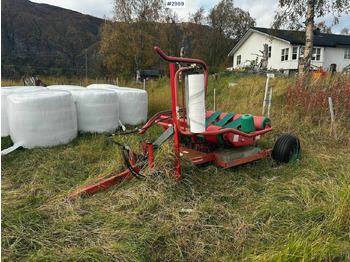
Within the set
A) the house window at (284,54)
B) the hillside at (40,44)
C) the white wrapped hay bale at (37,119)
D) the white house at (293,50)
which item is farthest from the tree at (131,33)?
the hillside at (40,44)

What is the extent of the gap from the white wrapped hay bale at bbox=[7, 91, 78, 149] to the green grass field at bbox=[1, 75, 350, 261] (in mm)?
439

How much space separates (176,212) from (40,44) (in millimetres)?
74196

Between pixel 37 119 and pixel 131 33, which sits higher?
pixel 131 33

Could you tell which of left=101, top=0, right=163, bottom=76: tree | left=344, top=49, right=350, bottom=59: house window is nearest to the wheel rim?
left=101, top=0, right=163, bottom=76: tree

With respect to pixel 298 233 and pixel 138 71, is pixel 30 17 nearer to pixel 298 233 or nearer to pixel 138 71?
pixel 138 71

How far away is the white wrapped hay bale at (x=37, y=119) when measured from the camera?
4.54 meters

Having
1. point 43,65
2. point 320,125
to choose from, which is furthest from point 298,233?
point 43,65

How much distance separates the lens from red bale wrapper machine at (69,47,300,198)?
2797mm

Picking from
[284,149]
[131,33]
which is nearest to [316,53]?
[131,33]

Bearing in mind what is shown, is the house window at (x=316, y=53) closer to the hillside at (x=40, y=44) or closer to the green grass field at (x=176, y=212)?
the green grass field at (x=176, y=212)

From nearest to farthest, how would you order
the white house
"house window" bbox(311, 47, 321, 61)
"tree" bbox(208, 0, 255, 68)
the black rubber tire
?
the black rubber tire, the white house, "house window" bbox(311, 47, 321, 61), "tree" bbox(208, 0, 255, 68)

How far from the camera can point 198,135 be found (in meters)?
3.61

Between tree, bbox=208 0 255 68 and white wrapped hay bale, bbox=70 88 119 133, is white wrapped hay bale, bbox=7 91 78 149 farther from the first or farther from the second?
tree, bbox=208 0 255 68

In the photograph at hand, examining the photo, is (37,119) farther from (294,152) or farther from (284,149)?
(294,152)
